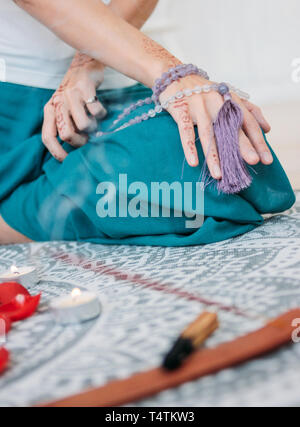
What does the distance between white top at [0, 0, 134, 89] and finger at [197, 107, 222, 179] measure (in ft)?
1.20

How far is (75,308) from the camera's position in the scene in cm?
40

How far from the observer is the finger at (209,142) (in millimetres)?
568

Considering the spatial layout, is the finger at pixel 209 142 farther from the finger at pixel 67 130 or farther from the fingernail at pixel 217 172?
the finger at pixel 67 130

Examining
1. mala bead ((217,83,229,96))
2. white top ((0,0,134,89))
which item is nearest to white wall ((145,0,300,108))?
white top ((0,0,134,89))

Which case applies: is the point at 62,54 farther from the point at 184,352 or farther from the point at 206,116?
the point at 184,352

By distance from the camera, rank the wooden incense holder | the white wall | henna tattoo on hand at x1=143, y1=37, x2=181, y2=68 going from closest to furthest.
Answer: the wooden incense holder, henna tattoo on hand at x1=143, y1=37, x2=181, y2=68, the white wall

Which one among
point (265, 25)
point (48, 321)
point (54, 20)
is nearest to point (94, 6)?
point (54, 20)

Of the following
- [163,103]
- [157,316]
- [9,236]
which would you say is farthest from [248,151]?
[9,236]

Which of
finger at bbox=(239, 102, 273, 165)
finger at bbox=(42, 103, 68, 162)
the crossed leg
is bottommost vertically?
the crossed leg

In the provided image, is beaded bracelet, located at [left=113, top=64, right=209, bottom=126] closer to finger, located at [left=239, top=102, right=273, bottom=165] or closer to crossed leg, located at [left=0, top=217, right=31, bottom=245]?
finger, located at [left=239, top=102, right=273, bottom=165]

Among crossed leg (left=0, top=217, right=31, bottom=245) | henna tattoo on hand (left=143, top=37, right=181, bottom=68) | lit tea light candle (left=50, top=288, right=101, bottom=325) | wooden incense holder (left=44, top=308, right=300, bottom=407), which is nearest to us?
wooden incense holder (left=44, top=308, right=300, bottom=407)

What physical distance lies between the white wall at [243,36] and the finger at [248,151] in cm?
70

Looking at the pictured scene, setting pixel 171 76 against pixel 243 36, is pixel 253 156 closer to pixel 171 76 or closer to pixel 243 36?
pixel 171 76

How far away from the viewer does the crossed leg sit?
81 centimetres
